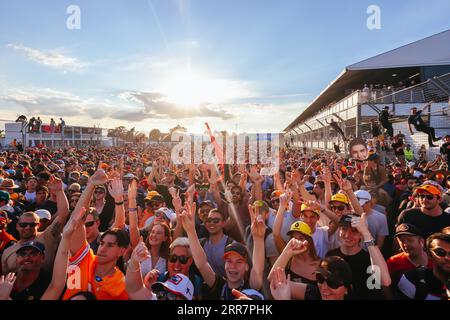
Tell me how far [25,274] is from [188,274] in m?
1.62

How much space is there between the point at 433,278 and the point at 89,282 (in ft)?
10.2

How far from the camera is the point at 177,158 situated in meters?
13.4

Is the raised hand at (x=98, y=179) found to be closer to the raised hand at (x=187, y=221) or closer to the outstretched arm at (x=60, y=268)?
the outstretched arm at (x=60, y=268)

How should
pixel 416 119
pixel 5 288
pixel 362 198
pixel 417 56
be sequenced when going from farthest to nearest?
pixel 417 56 < pixel 416 119 < pixel 362 198 < pixel 5 288

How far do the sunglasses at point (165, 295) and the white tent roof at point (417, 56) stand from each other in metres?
25.1

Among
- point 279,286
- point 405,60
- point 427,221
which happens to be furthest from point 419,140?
point 405,60

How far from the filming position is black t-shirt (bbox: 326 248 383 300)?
2727mm

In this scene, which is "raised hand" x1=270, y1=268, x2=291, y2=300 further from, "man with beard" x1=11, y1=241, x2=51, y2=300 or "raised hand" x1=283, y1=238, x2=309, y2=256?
"man with beard" x1=11, y1=241, x2=51, y2=300

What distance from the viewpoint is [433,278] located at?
8.61 ft

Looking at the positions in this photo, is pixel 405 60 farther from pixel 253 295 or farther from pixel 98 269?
pixel 98 269

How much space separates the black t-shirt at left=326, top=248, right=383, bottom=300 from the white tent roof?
23.9 metres

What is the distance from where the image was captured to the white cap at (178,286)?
2.57m

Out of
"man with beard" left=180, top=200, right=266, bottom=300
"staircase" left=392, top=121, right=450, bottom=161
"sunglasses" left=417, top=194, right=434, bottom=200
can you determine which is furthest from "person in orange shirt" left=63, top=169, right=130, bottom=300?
"staircase" left=392, top=121, right=450, bottom=161
